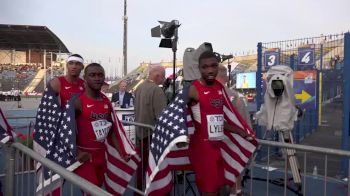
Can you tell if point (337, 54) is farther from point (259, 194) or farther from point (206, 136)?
point (206, 136)

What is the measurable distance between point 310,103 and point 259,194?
3.54 meters

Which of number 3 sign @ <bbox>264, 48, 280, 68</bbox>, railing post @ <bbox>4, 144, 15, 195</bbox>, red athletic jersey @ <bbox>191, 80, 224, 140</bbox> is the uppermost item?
number 3 sign @ <bbox>264, 48, 280, 68</bbox>

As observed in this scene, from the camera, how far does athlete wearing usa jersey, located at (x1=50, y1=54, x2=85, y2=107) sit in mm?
4502

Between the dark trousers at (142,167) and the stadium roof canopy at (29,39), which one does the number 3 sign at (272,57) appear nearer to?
the dark trousers at (142,167)

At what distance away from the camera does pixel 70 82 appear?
15.3 feet

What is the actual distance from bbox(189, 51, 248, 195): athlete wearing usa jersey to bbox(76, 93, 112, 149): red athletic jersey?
2.94 feet

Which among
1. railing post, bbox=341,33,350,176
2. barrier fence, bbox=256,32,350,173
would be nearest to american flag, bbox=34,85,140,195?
railing post, bbox=341,33,350,176

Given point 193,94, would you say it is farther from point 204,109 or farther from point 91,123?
point 91,123

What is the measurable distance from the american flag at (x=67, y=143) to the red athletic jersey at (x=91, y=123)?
116 mm

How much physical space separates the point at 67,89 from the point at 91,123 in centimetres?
111

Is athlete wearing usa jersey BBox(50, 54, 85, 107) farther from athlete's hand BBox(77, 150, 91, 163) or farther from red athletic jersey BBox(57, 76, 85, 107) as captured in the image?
athlete's hand BBox(77, 150, 91, 163)

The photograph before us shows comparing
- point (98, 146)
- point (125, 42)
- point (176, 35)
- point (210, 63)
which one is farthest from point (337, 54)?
point (125, 42)

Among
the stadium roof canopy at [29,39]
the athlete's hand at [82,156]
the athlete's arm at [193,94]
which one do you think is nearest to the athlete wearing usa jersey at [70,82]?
the athlete's hand at [82,156]

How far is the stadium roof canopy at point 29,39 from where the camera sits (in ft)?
119
